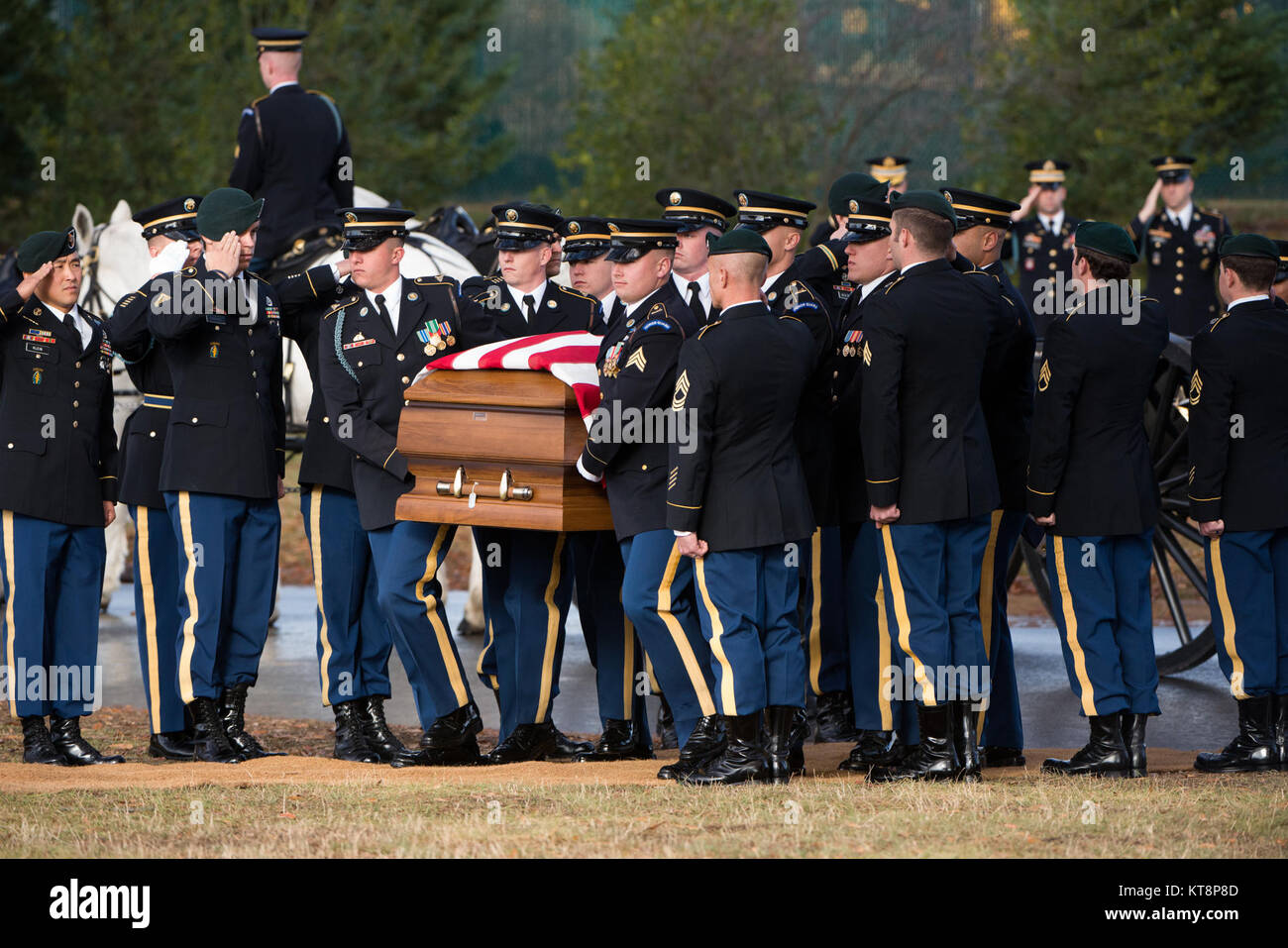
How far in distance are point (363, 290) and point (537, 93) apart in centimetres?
2409

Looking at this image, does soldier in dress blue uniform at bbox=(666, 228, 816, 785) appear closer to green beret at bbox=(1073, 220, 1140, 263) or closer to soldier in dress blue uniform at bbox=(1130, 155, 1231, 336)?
green beret at bbox=(1073, 220, 1140, 263)

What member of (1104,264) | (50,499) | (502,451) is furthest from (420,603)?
(1104,264)

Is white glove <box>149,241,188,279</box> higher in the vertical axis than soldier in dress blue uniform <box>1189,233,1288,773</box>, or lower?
higher

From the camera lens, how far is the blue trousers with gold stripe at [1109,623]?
6.01 metres

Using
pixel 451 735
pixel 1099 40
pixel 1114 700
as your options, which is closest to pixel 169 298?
pixel 451 735

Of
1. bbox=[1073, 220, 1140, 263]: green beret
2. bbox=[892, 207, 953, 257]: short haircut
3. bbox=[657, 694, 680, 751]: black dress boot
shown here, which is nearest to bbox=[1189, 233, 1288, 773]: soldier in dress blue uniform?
bbox=[1073, 220, 1140, 263]: green beret

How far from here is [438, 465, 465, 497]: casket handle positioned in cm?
600

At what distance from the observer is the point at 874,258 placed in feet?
20.6

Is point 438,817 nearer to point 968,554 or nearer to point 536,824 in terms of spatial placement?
point 536,824

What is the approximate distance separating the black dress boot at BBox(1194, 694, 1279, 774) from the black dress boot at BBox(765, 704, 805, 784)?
157cm

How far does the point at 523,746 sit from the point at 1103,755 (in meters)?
2.05

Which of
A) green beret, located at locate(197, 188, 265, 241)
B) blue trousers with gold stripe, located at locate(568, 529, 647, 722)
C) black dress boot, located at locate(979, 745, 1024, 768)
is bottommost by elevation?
black dress boot, located at locate(979, 745, 1024, 768)

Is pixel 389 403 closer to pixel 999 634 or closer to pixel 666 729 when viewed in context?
pixel 666 729

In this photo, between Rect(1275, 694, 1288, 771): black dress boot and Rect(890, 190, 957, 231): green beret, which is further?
Rect(1275, 694, 1288, 771): black dress boot
